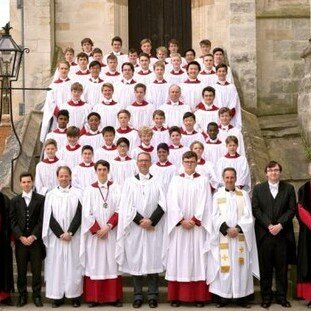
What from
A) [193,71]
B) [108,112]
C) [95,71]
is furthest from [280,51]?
[108,112]

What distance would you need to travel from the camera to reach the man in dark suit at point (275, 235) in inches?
411

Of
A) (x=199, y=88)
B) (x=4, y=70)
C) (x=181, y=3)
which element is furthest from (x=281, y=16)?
(x=4, y=70)

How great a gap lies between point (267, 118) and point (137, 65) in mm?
3735

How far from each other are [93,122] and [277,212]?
385 centimetres

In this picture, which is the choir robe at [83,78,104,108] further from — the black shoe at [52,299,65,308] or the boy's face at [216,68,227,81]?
the black shoe at [52,299,65,308]

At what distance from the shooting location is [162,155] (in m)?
11.6

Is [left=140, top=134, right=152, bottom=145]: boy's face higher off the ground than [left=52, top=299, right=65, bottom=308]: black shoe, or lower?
higher

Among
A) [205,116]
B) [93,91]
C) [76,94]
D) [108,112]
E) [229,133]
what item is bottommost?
[229,133]

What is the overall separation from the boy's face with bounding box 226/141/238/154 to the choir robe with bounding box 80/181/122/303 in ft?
7.11

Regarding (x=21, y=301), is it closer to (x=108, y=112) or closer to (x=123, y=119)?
(x=123, y=119)

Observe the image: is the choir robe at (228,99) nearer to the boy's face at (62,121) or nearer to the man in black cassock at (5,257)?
the boy's face at (62,121)

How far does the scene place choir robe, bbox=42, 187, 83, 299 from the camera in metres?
10.6

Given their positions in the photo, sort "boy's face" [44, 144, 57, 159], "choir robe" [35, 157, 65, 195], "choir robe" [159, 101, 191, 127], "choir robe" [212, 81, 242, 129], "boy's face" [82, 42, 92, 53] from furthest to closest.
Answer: "boy's face" [82, 42, 92, 53] < "choir robe" [212, 81, 242, 129] < "choir robe" [159, 101, 191, 127] < "choir robe" [35, 157, 65, 195] < "boy's face" [44, 144, 57, 159]


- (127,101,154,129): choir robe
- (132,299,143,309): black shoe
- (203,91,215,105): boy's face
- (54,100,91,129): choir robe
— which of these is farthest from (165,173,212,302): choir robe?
(54,100,91,129): choir robe
